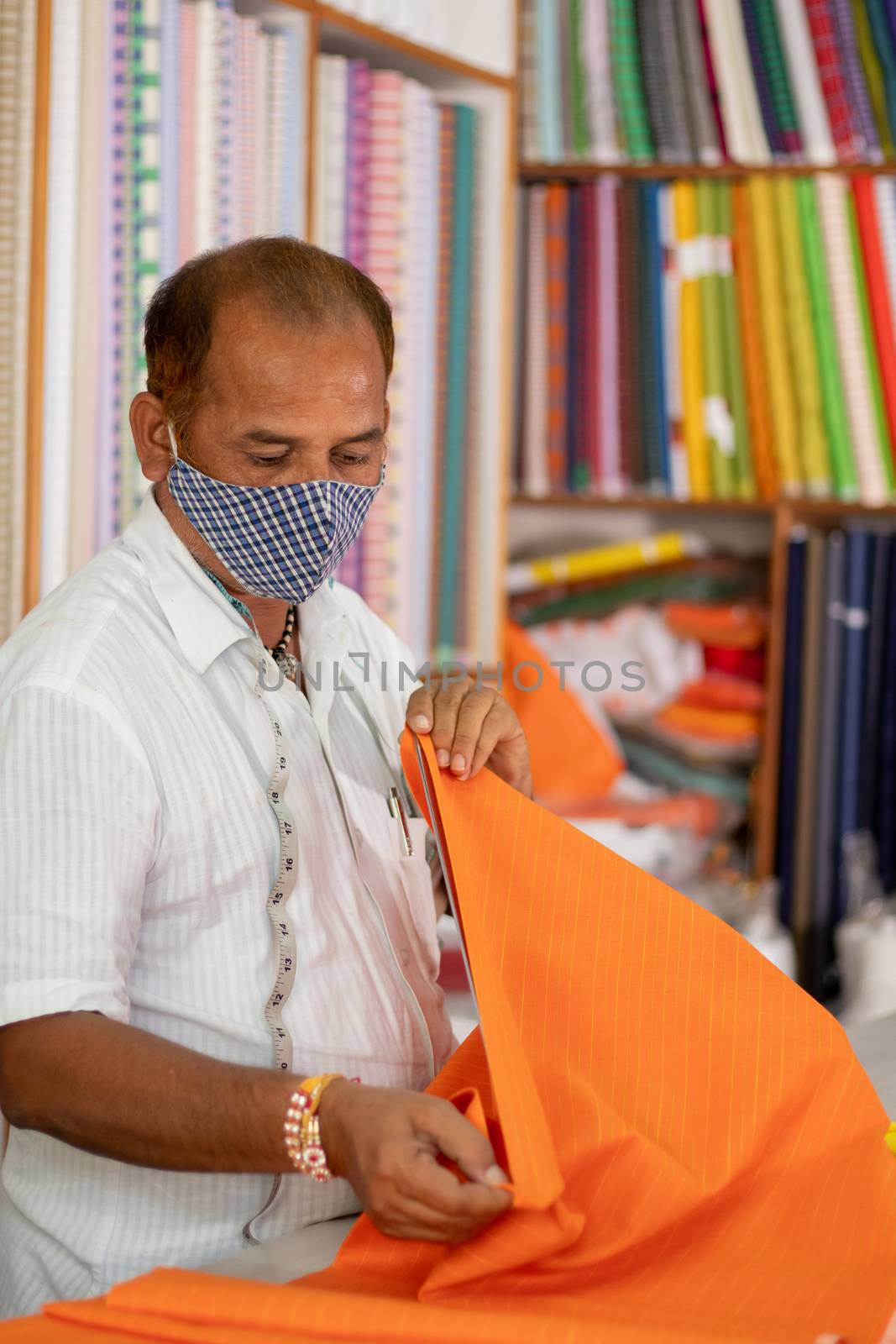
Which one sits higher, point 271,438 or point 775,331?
point 775,331

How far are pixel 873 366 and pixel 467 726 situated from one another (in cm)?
219

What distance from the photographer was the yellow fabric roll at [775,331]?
127 inches

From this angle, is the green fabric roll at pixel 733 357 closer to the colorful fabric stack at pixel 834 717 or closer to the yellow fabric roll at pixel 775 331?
the yellow fabric roll at pixel 775 331

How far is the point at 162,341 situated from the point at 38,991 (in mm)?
638

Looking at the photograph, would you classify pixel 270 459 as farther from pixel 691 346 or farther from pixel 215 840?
pixel 691 346

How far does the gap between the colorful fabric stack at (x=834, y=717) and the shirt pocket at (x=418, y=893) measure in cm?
185

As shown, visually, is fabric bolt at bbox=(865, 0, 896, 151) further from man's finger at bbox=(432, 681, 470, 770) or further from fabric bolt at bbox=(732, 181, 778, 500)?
man's finger at bbox=(432, 681, 470, 770)

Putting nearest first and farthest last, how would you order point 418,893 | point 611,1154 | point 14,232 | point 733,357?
point 611,1154, point 418,893, point 14,232, point 733,357

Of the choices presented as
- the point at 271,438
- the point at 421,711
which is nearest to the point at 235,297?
the point at 271,438

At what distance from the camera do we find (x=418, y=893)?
158 centimetres

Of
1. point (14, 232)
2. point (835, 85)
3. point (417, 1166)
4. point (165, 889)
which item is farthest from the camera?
point (835, 85)

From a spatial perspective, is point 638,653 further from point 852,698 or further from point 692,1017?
point 692,1017

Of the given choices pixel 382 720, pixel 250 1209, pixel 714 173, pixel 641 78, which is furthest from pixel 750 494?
pixel 250 1209

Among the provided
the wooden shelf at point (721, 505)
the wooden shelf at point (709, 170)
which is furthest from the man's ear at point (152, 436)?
the wooden shelf at point (709, 170)
